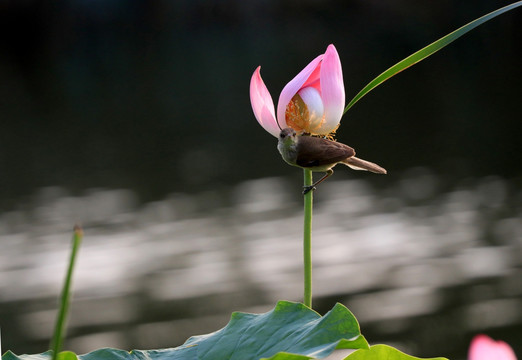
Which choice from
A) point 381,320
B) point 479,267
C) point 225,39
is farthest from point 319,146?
point 225,39

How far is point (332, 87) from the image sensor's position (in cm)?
61

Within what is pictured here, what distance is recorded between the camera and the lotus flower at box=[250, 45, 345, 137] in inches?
23.9

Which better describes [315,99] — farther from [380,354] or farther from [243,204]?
[243,204]

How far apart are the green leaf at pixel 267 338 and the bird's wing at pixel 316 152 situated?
0.12 m

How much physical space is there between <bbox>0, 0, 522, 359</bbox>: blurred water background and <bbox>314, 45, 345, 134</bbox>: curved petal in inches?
81.1

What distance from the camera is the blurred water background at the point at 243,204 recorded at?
288cm

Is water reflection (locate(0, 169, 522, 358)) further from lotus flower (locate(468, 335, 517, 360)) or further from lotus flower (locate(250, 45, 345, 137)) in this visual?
lotus flower (locate(468, 335, 517, 360))

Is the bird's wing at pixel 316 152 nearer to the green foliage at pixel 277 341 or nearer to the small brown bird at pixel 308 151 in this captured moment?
the small brown bird at pixel 308 151

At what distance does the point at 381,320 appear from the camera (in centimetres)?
277

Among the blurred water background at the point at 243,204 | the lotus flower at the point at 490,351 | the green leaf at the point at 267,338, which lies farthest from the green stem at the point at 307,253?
the blurred water background at the point at 243,204

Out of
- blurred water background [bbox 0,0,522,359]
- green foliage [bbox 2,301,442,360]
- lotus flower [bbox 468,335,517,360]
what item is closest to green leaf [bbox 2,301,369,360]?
green foliage [bbox 2,301,442,360]

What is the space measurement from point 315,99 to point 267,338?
201mm

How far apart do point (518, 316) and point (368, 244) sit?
85cm

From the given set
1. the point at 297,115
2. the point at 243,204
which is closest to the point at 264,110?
the point at 297,115
